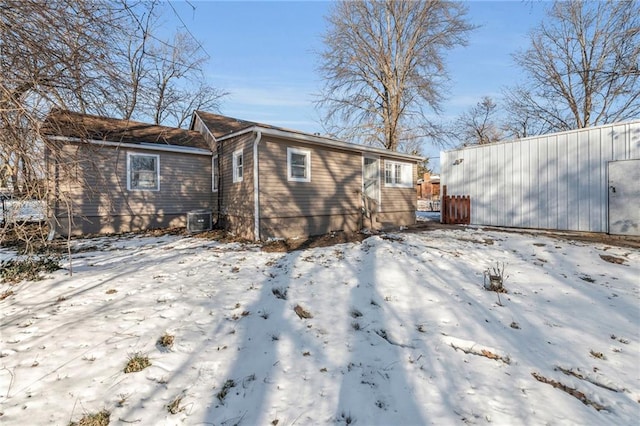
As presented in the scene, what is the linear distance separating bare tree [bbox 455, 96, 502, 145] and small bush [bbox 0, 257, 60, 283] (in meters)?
33.3

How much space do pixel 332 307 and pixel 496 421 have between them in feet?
7.19

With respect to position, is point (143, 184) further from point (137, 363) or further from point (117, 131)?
point (137, 363)

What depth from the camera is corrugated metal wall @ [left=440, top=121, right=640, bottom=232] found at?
908cm

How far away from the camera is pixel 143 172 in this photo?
35.9 ft

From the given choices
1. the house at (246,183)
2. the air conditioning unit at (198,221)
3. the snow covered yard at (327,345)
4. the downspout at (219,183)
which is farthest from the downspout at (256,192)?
the downspout at (219,183)

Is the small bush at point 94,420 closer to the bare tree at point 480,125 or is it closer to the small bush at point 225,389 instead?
the small bush at point 225,389

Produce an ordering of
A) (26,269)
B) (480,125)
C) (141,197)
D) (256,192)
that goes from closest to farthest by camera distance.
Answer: (26,269)
(256,192)
(141,197)
(480,125)

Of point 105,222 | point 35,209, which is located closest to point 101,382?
point 35,209

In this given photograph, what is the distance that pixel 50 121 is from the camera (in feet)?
10.4

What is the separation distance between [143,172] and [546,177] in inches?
575

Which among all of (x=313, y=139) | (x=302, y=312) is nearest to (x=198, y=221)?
(x=313, y=139)

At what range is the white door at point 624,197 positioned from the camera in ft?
→ 28.1

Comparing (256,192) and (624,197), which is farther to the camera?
(624,197)

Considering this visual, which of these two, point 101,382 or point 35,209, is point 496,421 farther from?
point 35,209
